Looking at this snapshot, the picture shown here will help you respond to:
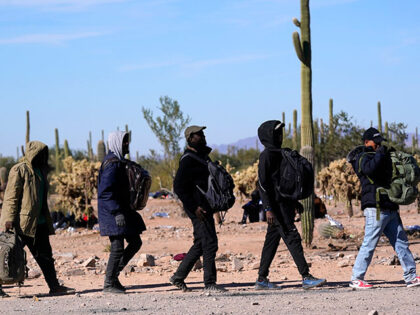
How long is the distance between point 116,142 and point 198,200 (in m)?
1.13

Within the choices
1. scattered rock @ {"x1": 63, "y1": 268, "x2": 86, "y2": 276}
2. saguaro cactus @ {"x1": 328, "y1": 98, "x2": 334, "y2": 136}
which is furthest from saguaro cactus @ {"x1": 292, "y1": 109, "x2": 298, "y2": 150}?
scattered rock @ {"x1": 63, "y1": 268, "x2": 86, "y2": 276}

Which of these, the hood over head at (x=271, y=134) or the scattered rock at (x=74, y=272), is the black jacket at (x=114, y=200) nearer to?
Answer: the hood over head at (x=271, y=134)

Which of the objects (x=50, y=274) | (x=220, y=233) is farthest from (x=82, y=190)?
(x=50, y=274)

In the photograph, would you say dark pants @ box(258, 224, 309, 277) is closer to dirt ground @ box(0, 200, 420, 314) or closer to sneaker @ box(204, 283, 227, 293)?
dirt ground @ box(0, 200, 420, 314)

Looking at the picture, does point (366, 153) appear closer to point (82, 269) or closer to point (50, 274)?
point (50, 274)

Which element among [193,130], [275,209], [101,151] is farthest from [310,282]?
[101,151]

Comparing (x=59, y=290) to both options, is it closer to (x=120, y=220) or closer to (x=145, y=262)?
(x=120, y=220)

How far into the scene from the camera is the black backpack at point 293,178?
8742mm

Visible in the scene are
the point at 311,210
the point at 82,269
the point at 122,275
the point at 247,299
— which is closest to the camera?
the point at 247,299

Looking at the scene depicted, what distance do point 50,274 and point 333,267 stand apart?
14.4 feet

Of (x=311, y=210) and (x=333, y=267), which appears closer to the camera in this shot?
(x=333, y=267)

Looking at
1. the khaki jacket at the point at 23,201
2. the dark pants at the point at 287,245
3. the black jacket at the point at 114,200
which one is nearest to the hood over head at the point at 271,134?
the dark pants at the point at 287,245

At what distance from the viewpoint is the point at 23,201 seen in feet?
29.5

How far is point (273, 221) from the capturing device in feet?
28.9
